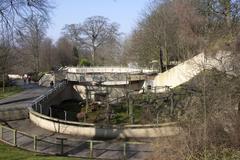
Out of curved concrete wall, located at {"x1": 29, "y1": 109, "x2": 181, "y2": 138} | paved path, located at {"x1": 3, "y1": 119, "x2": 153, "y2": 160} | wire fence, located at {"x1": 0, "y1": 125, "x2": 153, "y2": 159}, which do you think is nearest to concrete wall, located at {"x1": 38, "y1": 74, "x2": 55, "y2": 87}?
curved concrete wall, located at {"x1": 29, "y1": 109, "x2": 181, "y2": 138}

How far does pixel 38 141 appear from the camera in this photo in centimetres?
2358

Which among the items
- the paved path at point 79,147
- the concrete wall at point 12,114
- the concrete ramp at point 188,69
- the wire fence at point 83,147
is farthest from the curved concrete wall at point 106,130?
the concrete wall at point 12,114

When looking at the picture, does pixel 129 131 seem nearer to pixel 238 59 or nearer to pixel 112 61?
pixel 238 59

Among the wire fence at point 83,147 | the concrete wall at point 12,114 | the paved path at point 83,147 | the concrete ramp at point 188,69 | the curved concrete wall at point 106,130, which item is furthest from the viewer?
the concrete wall at point 12,114

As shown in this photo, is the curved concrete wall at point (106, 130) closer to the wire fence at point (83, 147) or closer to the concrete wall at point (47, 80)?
the wire fence at point (83, 147)

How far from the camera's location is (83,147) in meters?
22.6

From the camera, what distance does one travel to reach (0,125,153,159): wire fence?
67.1 ft

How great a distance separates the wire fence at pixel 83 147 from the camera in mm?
20453

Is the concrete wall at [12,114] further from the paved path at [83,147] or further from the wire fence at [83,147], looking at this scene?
the wire fence at [83,147]

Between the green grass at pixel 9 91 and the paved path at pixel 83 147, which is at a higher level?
the green grass at pixel 9 91

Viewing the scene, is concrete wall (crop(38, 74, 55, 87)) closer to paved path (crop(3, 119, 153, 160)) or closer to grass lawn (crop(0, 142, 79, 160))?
paved path (crop(3, 119, 153, 160))

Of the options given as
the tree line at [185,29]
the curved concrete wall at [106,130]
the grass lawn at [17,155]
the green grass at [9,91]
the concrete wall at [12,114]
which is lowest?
the grass lawn at [17,155]

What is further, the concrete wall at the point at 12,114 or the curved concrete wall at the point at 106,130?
the concrete wall at the point at 12,114

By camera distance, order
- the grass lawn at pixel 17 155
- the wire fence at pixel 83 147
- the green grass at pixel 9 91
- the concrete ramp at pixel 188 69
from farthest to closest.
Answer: the green grass at pixel 9 91
the concrete ramp at pixel 188 69
the wire fence at pixel 83 147
the grass lawn at pixel 17 155
